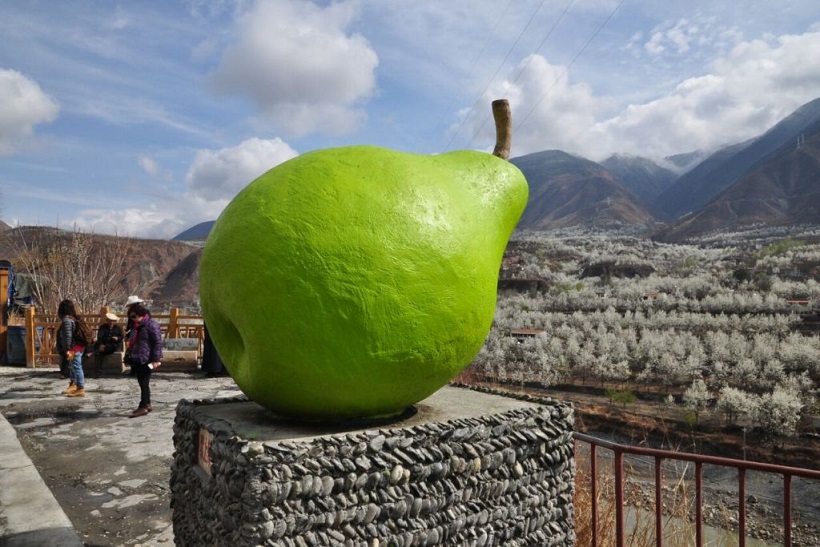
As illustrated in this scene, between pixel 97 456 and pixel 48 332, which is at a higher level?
pixel 48 332

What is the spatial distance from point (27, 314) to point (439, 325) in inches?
519

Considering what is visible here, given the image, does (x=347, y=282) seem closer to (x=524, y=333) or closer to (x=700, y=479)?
(x=700, y=479)

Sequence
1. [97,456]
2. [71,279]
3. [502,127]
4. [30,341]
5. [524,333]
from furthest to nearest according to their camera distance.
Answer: [524,333], [71,279], [30,341], [97,456], [502,127]

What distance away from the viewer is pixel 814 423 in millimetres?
15531

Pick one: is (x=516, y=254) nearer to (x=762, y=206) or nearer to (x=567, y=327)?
(x=567, y=327)

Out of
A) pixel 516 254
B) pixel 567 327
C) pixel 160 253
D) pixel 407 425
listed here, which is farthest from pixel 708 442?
pixel 160 253

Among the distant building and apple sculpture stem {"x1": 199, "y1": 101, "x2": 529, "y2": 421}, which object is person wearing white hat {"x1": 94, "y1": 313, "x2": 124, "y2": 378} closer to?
apple sculpture stem {"x1": 199, "y1": 101, "x2": 529, "y2": 421}

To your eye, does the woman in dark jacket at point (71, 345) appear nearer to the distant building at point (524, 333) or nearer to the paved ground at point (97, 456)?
the paved ground at point (97, 456)

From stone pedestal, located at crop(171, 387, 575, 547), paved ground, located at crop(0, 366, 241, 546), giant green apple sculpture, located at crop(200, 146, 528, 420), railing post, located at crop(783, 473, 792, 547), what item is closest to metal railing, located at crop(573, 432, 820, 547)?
railing post, located at crop(783, 473, 792, 547)

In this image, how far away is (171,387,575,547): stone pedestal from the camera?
2701mm

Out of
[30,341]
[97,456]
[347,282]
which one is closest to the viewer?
[347,282]

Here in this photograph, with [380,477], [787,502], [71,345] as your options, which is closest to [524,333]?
[71,345]

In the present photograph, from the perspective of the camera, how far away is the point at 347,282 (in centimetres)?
287

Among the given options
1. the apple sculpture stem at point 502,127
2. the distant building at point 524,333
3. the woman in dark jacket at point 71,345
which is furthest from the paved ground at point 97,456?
the distant building at point 524,333
